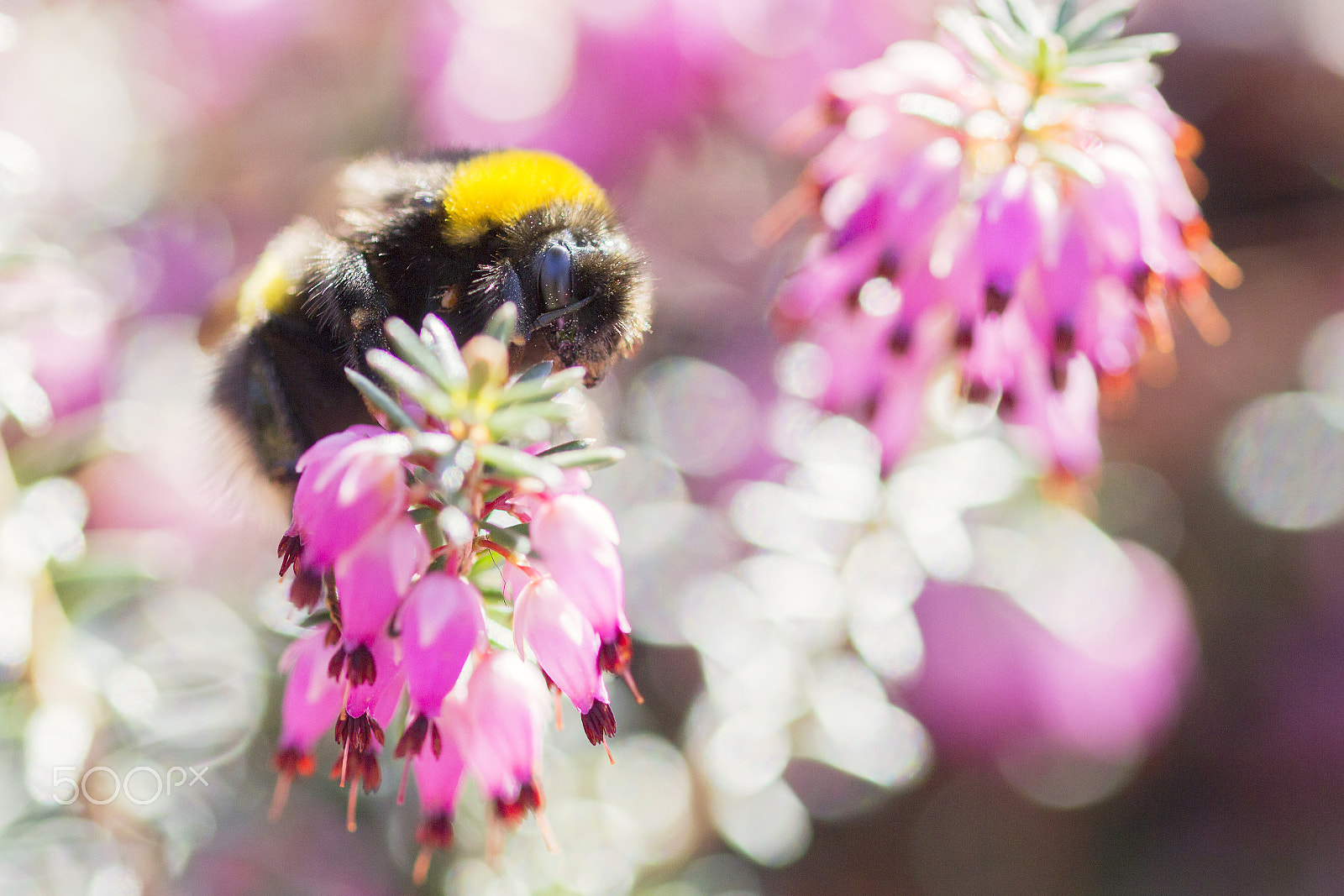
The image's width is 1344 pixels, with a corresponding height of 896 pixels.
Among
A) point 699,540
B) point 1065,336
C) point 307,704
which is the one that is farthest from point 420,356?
point 699,540

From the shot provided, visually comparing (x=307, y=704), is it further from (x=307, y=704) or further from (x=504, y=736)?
(x=504, y=736)

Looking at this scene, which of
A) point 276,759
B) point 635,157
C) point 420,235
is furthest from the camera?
point 635,157

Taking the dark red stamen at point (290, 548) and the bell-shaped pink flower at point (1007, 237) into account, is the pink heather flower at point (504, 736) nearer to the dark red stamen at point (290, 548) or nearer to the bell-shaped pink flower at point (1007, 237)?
the dark red stamen at point (290, 548)

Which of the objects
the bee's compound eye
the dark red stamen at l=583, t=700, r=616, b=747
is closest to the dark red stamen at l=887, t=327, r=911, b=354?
the bee's compound eye

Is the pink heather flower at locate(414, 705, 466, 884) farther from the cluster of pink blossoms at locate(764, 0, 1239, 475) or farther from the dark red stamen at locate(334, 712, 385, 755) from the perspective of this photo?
the cluster of pink blossoms at locate(764, 0, 1239, 475)

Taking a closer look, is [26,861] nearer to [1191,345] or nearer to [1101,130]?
[1101,130]

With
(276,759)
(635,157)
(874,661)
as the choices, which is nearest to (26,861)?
(276,759)
